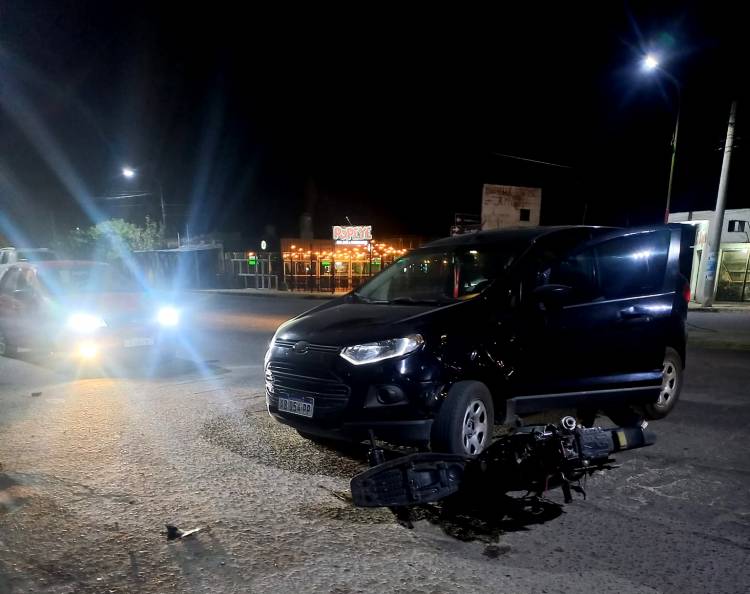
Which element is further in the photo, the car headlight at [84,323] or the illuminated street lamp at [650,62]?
the illuminated street lamp at [650,62]

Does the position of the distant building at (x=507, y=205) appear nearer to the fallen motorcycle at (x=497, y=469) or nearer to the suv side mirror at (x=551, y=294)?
the suv side mirror at (x=551, y=294)

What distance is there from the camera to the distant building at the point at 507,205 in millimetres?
24188

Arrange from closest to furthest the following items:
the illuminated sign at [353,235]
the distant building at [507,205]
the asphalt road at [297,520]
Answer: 1. the asphalt road at [297,520]
2. the distant building at [507,205]
3. the illuminated sign at [353,235]

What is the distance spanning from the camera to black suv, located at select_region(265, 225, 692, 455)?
12.7 feet

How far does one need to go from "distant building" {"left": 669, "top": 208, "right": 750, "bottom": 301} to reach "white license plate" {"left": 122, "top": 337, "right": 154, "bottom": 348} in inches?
854

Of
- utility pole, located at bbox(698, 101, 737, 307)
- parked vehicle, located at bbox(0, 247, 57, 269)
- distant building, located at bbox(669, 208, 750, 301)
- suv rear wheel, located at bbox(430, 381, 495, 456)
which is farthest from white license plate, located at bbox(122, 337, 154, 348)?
distant building, located at bbox(669, 208, 750, 301)

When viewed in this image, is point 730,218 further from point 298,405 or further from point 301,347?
point 298,405

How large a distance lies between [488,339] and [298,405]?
1.62 meters

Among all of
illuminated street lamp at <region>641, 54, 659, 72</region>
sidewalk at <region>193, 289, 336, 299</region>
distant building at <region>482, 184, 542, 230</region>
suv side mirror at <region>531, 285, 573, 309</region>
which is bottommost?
sidewalk at <region>193, 289, 336, 299</region>

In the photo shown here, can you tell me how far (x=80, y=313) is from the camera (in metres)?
8.26

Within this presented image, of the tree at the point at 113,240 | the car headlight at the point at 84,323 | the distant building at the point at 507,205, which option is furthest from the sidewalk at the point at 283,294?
the car headlight at the point at 84,323

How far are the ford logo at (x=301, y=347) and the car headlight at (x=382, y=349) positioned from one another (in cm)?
43

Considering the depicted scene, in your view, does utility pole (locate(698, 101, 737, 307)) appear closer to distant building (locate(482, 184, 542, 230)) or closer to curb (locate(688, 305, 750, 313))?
curb (locate(688, 305, 750, 313))

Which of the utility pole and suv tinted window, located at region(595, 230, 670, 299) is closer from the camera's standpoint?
suv tinted window, located at region(595, 230, 670, 299)
